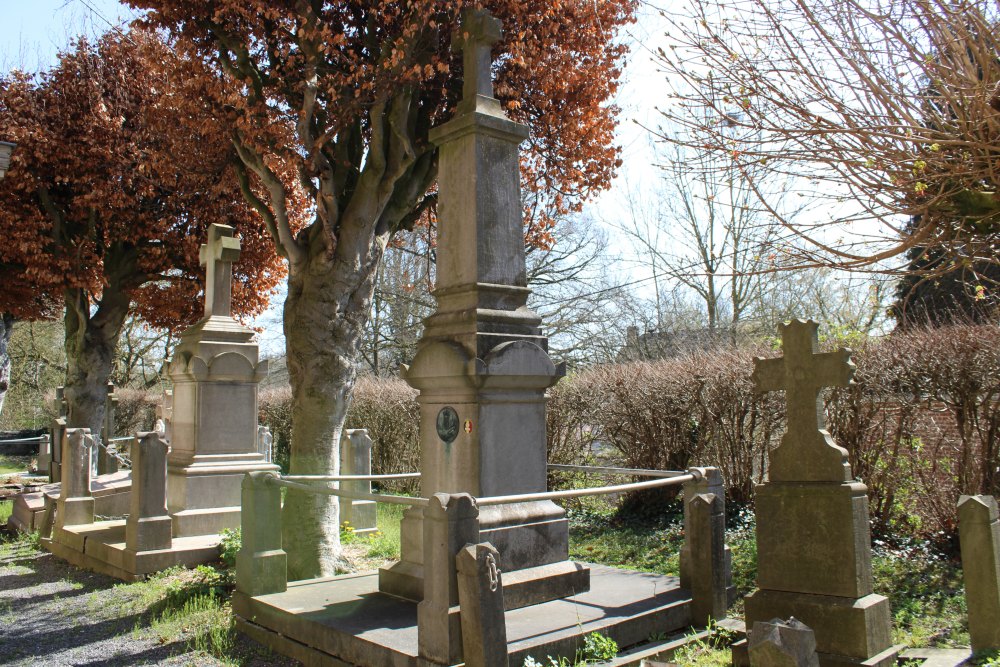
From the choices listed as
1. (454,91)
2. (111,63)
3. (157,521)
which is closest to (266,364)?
(157,521)

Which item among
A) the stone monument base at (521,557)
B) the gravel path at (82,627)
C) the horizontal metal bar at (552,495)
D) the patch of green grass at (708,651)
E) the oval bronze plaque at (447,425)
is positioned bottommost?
the gravel path at (82,627)

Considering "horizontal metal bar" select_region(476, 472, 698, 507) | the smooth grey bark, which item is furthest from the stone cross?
"horizontal metal bar" select_region(476, 472, 698, 507)

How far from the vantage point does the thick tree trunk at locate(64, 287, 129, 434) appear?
14305mm

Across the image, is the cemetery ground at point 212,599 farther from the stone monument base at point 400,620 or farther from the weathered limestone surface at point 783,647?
the weathered limestone surface at point 783,647

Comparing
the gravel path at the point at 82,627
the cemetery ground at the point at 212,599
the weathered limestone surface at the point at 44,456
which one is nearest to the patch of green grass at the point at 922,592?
the cemetery ground at the point at 212,599

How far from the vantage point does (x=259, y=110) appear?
827cm

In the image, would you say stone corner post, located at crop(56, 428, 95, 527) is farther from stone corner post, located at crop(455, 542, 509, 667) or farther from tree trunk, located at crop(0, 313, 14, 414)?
tree trunk, located at crop(0, 313, 14, 414)

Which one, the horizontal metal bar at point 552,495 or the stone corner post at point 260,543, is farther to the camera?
the stone corner post at point 260,543

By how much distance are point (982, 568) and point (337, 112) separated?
7.25 metres

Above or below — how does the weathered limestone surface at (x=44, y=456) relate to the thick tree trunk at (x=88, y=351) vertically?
below

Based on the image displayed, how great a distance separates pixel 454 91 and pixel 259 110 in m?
2.42

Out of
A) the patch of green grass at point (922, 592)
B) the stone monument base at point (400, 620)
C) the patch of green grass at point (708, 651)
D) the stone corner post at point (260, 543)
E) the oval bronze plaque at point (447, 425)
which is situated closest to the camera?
the stone monument base at point (400, 620)

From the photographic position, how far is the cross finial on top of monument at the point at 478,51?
5.98m

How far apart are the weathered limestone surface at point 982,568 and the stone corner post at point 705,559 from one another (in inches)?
62.9
